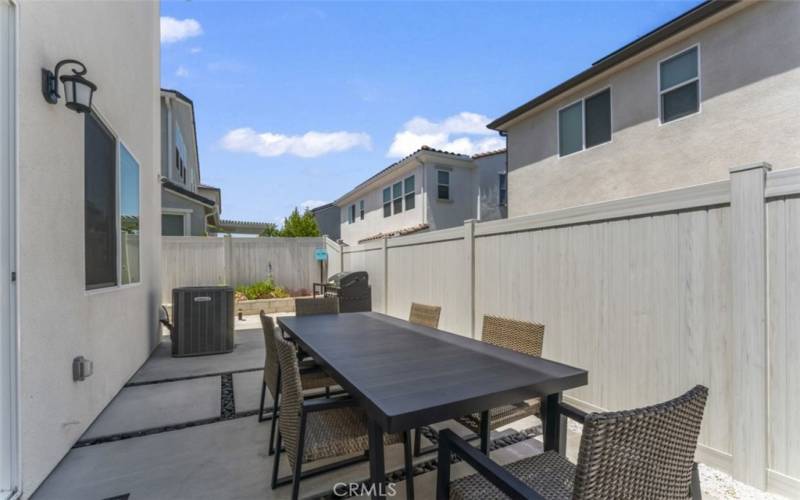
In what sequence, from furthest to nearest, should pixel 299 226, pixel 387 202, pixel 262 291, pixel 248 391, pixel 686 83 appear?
pixel 299 226 → pixel 387 202 → pixel 262 291 → pixel 686 83 → pixel 248 391

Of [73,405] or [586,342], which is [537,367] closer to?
[586,342]

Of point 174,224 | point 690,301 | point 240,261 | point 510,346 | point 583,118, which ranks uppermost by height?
point 583,118

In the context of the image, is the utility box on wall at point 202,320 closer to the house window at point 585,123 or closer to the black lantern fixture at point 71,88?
the black lantern fixture at point 71,88

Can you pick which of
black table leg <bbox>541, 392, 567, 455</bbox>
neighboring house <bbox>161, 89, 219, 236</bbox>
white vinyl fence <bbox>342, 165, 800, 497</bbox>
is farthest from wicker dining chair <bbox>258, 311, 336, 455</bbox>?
neighboring house <bbox>161, 89, 219, 236</bbox>

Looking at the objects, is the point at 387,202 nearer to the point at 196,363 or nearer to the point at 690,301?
the point at 196,363

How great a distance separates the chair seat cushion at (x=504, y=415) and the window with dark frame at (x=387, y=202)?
12065mm

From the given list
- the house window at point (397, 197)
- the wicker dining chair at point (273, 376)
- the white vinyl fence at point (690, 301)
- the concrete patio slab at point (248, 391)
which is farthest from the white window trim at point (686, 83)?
the house window at point (397, 197)

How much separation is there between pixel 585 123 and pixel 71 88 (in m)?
8.16

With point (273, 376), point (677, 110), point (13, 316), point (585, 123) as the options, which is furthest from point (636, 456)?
point (585, 123)

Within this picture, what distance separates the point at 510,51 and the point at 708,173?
4383 mm

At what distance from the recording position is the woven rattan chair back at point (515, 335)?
2.77 m

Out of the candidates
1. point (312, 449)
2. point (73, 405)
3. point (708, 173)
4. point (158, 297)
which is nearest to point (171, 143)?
point (158, 297)

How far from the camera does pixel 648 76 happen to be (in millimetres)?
6480

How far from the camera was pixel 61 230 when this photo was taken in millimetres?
2678
